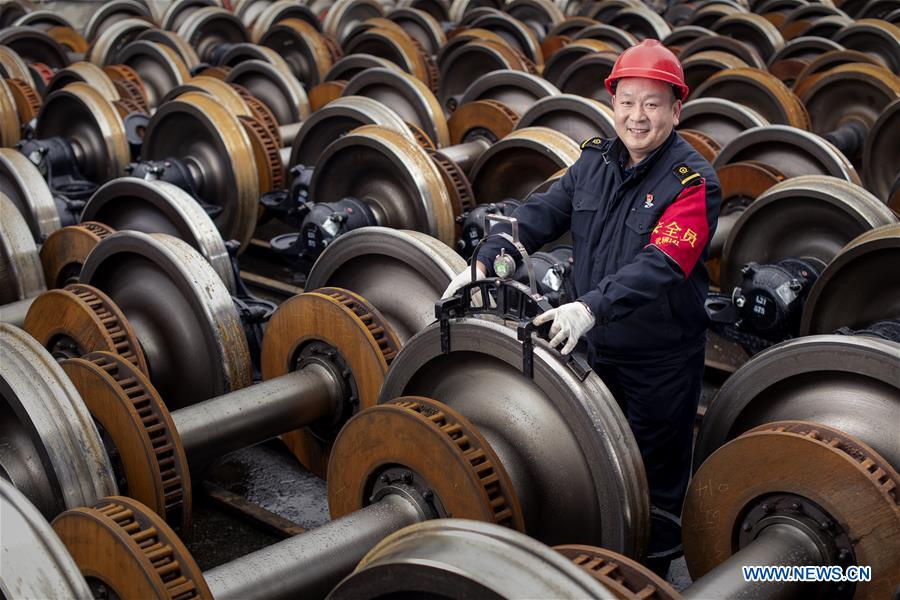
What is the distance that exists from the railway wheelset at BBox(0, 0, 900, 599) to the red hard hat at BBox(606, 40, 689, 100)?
46cm

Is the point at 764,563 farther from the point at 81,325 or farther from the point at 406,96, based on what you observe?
the point at 406,96

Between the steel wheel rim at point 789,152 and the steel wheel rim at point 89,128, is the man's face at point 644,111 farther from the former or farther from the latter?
the steel wheel rim at point 89,128

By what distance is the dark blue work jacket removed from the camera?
2.26 m

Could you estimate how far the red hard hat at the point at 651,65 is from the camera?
90.4 inches

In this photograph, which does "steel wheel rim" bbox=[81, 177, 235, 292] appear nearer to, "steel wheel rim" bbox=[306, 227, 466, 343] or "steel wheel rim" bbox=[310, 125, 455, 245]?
"steel wheel rim" bbox=[306, 227, 466, 343]

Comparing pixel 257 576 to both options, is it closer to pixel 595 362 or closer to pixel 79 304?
pixel 595 362

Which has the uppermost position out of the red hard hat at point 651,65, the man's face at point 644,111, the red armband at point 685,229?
the red hard hat at point 651,65

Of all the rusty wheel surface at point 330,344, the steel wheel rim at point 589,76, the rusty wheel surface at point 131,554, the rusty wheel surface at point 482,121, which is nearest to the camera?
the rusty wheel surface at point 131,554

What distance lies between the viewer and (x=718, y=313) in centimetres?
359

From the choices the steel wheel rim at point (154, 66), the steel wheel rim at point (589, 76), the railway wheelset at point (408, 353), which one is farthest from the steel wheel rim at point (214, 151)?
the steel wheel rim at point (589, 76)

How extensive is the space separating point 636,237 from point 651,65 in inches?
15.6

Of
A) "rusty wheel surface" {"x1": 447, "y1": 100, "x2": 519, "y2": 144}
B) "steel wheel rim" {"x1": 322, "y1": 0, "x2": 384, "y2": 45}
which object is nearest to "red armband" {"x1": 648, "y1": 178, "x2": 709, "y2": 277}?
"rusty wheel surface" {"x1": 447, "y1": 100, "x2": 519, "y2": 144}

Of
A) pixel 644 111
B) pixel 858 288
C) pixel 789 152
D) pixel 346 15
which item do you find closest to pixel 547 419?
pixel 644 111

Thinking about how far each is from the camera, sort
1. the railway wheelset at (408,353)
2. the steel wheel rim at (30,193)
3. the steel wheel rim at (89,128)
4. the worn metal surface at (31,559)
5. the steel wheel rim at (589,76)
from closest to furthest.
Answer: the worn metal surface at (31,559), the railway wheelset at (408,353), the steel wheel rim at (30,193), the steel wheel rim at (89,128), the steel wheel rim at (589,76)
